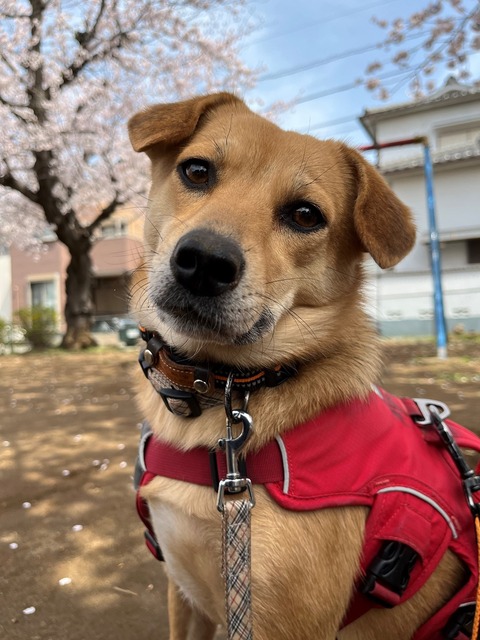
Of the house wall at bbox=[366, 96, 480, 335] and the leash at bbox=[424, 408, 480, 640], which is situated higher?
the house wall at bbox=[366, 96, 480, 335]

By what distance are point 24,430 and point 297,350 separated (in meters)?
4.61

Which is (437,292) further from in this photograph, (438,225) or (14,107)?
(14,107)

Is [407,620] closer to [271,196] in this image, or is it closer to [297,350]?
[297,350]

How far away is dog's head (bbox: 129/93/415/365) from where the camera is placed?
4.79ft

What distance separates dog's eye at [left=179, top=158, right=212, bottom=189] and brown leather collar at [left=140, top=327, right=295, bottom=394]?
60 centimetres

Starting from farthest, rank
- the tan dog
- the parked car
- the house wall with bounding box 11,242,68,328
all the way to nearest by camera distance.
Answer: the house wall with bounding box 11,242,68,328 → the parked car → the tan dog

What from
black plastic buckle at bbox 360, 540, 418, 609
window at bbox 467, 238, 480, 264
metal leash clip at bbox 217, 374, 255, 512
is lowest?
black plastic buckle at bbox 360, 540, 418, 609

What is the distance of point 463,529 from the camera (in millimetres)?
1594

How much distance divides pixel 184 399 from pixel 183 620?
0.96m

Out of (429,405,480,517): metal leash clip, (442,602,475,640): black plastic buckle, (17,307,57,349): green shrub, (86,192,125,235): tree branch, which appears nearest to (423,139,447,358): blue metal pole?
(429,405,480,517): metal leash clip

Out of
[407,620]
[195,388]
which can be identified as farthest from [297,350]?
[407,620]


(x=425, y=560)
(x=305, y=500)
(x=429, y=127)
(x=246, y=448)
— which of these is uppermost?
(x=429, y=127)

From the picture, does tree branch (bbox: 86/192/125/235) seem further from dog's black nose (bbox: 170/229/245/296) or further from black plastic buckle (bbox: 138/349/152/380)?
dog's black nose (bbox: 170/229/245/296)

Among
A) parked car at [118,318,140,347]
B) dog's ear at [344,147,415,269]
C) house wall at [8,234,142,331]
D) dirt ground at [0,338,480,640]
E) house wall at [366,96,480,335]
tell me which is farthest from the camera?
house wall at [8,234,142,331]
